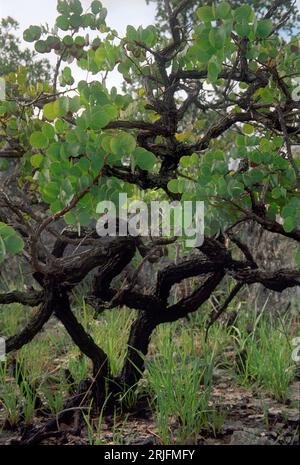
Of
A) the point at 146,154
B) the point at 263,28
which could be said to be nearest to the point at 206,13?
the point at 263,28

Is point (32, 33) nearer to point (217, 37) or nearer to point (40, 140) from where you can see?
point (40, 140)

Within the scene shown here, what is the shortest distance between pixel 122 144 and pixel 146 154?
0.12m

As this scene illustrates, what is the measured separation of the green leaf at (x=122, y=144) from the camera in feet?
7.78

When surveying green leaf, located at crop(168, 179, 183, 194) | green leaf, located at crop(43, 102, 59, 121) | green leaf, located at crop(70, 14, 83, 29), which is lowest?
green leaf, located at crop(168, 179, 183, 194)

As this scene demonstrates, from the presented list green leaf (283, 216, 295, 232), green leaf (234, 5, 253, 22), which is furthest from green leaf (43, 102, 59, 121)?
green leaf (283, 216, 295, 232)

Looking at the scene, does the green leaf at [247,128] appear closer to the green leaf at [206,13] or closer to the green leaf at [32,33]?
the green leaf at [206,13]

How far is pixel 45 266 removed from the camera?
310 cm

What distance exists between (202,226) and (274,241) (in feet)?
10.7

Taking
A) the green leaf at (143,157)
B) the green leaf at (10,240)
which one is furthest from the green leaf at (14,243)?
the green leaf at (143,157)

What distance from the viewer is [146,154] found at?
2477 millimetres

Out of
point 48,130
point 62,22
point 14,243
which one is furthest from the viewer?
point 62,22

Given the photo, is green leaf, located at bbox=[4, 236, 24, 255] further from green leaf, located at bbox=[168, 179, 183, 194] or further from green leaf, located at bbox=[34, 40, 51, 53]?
green leaf, located at bbox=[34, 40, 51, 53]

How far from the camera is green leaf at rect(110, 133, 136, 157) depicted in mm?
2371
